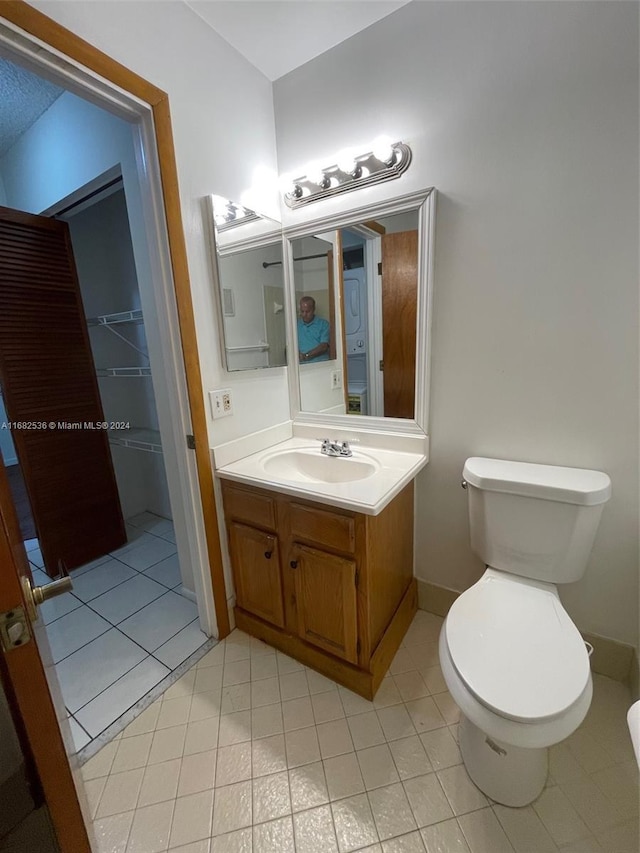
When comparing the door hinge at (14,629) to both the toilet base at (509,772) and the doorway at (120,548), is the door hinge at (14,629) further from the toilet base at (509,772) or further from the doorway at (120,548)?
the toilet base at (509,772)

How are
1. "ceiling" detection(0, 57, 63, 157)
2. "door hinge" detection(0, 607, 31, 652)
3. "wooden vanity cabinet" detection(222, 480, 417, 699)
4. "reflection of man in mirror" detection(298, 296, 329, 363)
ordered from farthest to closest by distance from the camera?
"reflection of man in mirror" detection(298, 296, 329, 363) < "ceiling" detection(0, 57, 63, 157) < "wooden vanity cabinet" detection(222, 480, 417, 699) < "door hinge" detection(0, 607, 31, 652)

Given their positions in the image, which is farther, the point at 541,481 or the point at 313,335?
the point at 313,335

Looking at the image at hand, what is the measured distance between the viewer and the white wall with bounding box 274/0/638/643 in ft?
3.67

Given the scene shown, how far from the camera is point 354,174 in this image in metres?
1.49

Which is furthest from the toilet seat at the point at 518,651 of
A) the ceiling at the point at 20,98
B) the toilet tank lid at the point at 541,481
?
the ceiling at the point at 20,98

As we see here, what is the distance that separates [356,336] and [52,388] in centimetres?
173

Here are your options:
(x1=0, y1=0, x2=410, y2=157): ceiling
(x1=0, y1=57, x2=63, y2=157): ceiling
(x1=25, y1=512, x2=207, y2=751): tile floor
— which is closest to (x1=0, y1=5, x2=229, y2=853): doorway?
(x1=25, y1=512, x2=207, y2=751): tile floor

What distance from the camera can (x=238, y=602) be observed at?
1.69 meters

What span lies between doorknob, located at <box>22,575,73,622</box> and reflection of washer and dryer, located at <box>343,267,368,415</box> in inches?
52.7

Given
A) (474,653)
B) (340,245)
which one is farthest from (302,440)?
(474,653)

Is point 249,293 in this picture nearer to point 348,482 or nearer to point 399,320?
point 399,320

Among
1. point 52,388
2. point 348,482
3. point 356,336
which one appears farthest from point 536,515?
point 52,388

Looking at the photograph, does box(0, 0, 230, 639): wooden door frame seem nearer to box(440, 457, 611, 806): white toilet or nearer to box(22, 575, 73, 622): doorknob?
box(22, 575, 73, 622): doorknob

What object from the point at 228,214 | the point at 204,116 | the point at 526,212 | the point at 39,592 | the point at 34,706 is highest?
the point at 204,116
